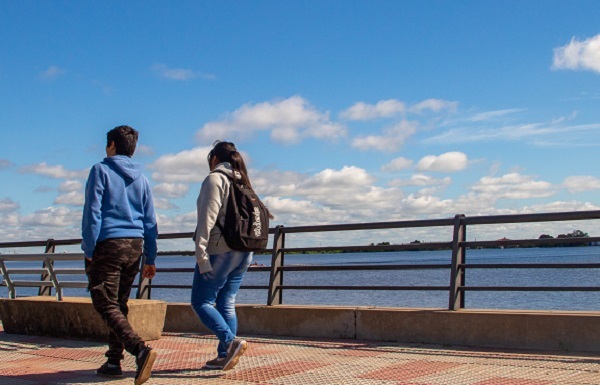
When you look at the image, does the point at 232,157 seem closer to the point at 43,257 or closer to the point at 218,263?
the point at 218,263

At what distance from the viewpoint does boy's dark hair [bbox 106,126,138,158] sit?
6.11 metres

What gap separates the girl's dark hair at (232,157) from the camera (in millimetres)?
6145

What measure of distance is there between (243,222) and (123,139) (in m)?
1.22

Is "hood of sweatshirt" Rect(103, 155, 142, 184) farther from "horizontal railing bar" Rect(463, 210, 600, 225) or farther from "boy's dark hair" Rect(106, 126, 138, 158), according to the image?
"horizontal railing bar" Rect(463, 210, 600, 225)

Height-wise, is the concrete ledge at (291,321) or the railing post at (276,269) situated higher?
the railing post at (276,269)

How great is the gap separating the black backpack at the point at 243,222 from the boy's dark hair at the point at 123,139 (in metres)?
0.77

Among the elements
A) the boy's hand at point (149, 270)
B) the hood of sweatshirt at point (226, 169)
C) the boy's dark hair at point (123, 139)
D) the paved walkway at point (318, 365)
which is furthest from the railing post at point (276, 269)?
the boy's dark hair at point (123, 139)

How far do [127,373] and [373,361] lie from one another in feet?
6.95

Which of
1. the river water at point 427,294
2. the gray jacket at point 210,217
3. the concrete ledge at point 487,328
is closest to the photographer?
the gray jacket at point 210,217

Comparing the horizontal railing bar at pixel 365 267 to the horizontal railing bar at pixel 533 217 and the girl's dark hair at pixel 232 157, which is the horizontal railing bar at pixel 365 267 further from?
the girl's dark hair at pixel 232 157

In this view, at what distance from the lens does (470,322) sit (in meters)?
7.51

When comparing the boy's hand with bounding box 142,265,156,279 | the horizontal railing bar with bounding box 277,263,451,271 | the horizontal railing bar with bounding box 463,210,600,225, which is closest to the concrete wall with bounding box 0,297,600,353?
the horizontal railing bar with bounding box 277,263,451,271

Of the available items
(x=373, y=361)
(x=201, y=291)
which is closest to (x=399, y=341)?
(x=373, y=361)

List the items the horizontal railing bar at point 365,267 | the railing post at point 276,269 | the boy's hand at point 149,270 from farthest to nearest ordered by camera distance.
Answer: the railing post at point 276,269
the horizontal railing bar at point 365,267
the boy's hand at point 149,270
